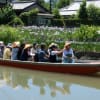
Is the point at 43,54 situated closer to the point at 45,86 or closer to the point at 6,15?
the point at 45,86

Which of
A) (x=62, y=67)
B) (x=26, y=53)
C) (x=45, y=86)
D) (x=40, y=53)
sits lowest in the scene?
(x=45, y=86)

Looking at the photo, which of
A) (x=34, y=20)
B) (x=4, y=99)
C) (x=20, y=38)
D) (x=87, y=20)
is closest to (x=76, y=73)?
(x=4, y=99)

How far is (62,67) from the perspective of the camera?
14.1 m

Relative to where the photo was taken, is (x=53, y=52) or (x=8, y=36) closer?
(x=53, y=52)

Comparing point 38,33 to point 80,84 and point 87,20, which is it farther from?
point 87,20

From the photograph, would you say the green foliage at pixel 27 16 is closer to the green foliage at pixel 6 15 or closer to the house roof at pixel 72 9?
the green foliage at pixel 6 15

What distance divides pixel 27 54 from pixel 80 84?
3.42 meters

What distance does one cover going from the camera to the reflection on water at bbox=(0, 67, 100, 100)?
1083 cm

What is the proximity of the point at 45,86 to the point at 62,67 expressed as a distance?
68.8 inches

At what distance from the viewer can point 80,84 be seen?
12664 millimetres

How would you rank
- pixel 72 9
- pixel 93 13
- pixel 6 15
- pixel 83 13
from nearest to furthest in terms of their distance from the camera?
pixel 6 15, pixel 83 13, pixel 93 13, pixel 72 9

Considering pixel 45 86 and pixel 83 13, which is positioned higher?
pixel 45 86

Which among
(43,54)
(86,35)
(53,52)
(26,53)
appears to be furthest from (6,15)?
(53,52)

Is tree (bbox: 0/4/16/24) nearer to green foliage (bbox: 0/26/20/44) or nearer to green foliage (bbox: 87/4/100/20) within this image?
green foliage (bbox: 87/4/100/20)
